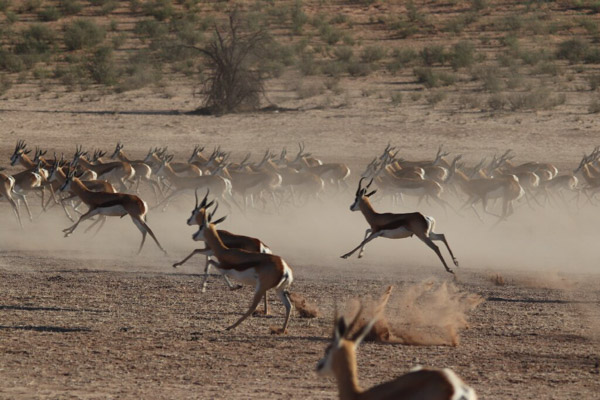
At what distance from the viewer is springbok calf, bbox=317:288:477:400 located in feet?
18.1

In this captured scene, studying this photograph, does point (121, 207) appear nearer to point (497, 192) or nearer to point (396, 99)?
point (497, 192)

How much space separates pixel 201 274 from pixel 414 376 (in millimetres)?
8778

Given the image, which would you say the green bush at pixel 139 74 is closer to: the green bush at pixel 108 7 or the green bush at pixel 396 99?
the green bush at pixel 396 99

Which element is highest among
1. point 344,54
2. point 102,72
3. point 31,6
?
point 102,72

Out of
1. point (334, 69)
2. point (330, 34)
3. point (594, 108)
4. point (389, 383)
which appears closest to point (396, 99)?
point (594, 108)

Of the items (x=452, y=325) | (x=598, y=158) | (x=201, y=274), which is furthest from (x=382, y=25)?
(x=452, y=325)

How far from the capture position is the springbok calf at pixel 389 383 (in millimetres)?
5516

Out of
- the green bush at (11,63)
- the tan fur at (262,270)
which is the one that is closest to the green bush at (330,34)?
the green bush at (11,63)

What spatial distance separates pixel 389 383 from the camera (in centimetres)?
570

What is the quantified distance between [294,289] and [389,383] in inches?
296

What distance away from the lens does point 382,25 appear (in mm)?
52625

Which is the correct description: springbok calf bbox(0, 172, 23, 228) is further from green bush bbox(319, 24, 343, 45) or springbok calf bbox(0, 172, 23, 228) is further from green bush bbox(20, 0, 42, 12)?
green bush bbox(20, 0, 42, 12)

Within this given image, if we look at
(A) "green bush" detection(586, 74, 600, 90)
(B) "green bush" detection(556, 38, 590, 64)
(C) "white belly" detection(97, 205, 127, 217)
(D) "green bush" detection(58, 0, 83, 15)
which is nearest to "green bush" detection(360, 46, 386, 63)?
(B) "green bush" detection(556, 38, 590, 64)

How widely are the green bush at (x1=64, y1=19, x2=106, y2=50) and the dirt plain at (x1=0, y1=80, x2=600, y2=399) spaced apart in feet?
65.2
